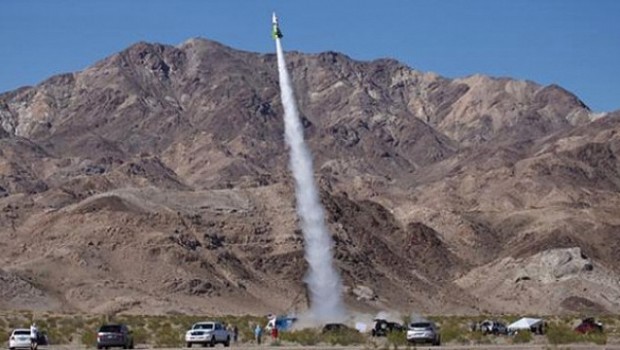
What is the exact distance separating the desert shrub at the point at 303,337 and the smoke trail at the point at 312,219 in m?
11.3

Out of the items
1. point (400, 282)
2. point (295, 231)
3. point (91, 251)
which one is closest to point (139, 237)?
point (91, 251)

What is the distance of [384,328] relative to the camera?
253 feet

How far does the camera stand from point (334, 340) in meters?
69.7

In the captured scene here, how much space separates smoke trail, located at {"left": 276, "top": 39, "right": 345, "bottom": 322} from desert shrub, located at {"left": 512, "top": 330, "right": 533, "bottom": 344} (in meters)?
16.0

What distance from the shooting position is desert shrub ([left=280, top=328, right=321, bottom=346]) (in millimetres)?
70169

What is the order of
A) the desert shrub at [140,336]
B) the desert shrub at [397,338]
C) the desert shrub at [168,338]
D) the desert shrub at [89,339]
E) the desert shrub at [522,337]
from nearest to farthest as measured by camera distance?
the desert shrub at [397,338] → the desert shrub at [89,339] → the desert shrub at [168,338] → the desert shrub at [522,337] → the desert shrub at [140,336]

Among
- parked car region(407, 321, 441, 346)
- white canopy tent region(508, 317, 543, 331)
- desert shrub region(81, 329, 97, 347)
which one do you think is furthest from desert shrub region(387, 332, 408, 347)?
desert shrub region(81, 329, 97, 347)

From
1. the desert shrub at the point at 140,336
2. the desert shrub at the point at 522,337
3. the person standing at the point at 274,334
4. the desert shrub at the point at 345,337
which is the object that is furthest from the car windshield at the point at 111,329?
the desert shrub at the point at 522,337

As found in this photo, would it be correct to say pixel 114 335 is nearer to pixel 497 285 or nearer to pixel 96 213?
pixel 96 213

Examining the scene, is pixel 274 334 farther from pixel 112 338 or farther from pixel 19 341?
pixel 19 341

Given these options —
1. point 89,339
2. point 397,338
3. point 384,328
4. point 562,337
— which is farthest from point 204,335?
point 562,337

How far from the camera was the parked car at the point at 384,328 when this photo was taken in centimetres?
7551

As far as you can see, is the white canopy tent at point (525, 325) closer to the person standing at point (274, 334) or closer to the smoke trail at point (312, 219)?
the smoke trail at point (312, 219)

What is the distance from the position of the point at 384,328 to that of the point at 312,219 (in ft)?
100
